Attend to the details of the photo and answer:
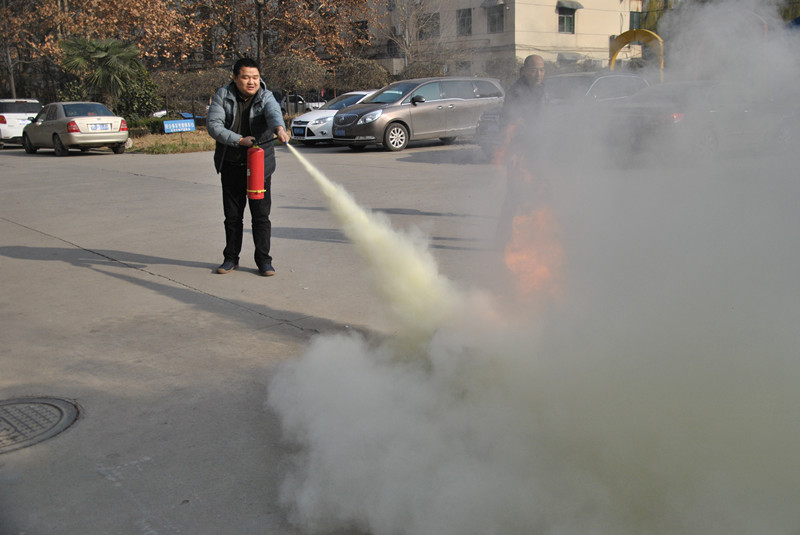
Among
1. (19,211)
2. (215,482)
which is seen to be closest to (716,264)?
(215,482)

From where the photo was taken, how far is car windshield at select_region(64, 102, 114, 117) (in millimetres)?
18484

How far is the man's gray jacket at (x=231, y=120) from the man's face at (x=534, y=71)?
6.48 feet

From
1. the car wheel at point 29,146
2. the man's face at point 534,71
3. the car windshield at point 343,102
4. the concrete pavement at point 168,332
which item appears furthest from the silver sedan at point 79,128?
the man's face at point 534,71

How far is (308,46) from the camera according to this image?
90.5 feet

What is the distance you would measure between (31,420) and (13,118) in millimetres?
22113

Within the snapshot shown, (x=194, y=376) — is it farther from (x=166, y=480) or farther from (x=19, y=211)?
(x=19, y=211)

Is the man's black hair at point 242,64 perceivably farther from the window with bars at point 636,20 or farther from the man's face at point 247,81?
the window with bars at point 636,20

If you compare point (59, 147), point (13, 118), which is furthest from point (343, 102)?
point (13, 118)

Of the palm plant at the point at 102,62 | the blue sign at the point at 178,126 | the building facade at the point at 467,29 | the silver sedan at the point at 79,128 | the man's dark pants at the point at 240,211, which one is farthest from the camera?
the building facade at the point at 467,29

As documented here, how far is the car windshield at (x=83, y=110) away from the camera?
18484mm

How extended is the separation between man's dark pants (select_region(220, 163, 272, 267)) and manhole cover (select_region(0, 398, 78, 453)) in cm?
257

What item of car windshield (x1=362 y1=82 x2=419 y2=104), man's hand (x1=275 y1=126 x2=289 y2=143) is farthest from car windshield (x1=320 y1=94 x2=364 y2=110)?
man's hand (x1=275 y1=126 x2=289 y2=143)

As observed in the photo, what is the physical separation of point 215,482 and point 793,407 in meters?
2.07

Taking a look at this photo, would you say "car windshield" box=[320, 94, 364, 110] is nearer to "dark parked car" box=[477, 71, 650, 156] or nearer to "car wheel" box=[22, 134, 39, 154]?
"car wheel" box=[22, 134, 39, 154]
